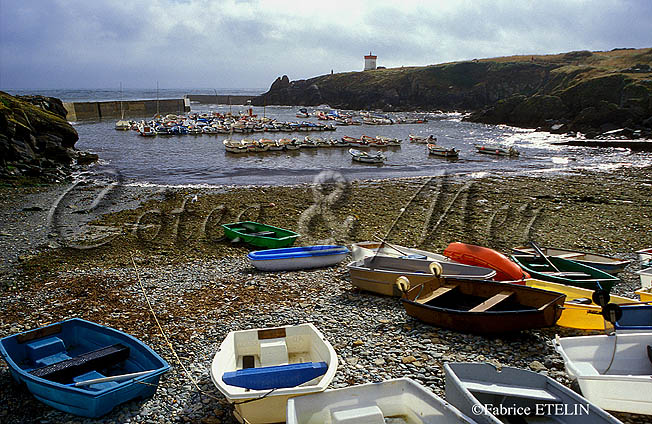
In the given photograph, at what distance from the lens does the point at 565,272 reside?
10.6 meters

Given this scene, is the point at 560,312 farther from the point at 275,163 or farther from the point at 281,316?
the point at 275,163

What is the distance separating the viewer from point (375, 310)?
945 cm

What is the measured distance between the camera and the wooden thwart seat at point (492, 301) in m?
7.98

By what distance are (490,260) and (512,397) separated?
5.55 m

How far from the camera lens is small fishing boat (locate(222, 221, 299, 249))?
13.9m

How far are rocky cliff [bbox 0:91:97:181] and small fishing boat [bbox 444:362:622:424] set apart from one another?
2635cm

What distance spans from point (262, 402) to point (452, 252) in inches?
279

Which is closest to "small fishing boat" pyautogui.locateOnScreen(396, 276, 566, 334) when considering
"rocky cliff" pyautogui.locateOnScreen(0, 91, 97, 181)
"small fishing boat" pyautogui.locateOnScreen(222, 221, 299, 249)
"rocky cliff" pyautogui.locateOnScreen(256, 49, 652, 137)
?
"small fishing boat" pyautogui.locateOnScreen(222, 221, 299, 249)

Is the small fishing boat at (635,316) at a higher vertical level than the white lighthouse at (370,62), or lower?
lower

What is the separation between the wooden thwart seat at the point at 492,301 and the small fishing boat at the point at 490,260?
1367 millimetres

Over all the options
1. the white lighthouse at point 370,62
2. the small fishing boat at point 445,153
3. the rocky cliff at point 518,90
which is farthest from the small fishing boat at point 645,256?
the white lighthouse at point 370,62

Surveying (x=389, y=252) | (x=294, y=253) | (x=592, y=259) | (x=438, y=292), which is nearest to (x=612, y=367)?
(x=438, y=292)

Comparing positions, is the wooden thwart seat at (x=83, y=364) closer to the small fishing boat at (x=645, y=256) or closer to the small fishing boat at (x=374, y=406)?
the small fishing boat at (x=374, y=406)

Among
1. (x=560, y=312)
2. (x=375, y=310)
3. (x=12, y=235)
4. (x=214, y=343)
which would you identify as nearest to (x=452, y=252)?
(x=375, y=310)
